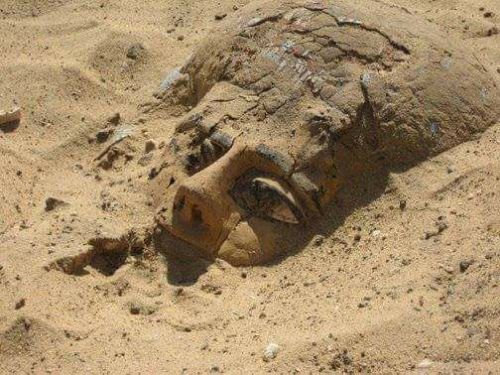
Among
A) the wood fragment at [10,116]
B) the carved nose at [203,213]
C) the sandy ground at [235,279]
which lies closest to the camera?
the sandy ground at [235,279]

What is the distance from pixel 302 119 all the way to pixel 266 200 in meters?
0.39

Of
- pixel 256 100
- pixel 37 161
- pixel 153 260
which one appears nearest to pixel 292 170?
pixel 256 100

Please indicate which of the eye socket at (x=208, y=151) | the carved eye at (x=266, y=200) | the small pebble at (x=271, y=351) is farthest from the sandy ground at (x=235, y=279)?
the eye socket at (x=208, y=151)

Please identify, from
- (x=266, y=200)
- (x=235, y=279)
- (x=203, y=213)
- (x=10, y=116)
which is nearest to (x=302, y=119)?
(x=266, y=200)

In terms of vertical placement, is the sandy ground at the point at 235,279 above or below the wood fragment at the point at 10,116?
above

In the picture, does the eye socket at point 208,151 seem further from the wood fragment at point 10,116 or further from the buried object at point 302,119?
the wood fragment at point 10,116

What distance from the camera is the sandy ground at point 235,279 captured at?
12.1ft

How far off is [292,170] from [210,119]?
50 cm

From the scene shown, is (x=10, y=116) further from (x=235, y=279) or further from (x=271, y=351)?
(x=271, y=351)

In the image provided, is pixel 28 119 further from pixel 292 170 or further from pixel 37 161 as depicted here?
pixel 292 170

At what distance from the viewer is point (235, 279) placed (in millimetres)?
4340

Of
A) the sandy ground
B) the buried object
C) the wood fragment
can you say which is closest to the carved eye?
the buried object

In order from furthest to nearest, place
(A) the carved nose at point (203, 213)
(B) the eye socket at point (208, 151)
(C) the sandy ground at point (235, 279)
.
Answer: (B) the eye socket at point (208, 151), (A) the carved nose at point (203, 213), (C) the sandy ground at point (235, 279)

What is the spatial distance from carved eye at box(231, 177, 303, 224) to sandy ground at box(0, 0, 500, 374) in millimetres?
157
